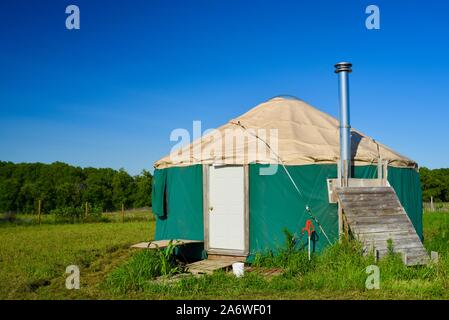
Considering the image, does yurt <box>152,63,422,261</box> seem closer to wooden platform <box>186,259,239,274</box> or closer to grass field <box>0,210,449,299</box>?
wooden platform <box>186,259,239,274</box>

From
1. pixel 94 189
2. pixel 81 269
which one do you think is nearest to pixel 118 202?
pixel 94 189

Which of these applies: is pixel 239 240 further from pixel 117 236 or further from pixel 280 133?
pixel 117 236

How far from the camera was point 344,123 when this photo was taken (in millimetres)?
7016

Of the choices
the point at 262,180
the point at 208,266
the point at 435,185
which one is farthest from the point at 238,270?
the point at 435,185

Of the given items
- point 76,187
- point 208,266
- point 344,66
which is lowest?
point 208,266

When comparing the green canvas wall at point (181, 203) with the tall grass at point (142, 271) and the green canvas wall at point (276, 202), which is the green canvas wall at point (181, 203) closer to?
the green canvas wall at point (276, 202)

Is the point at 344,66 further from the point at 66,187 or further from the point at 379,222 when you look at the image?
the point at 66,187

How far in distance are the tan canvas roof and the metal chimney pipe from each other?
17 cm

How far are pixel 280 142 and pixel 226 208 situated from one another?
1387 mm

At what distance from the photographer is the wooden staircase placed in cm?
603
